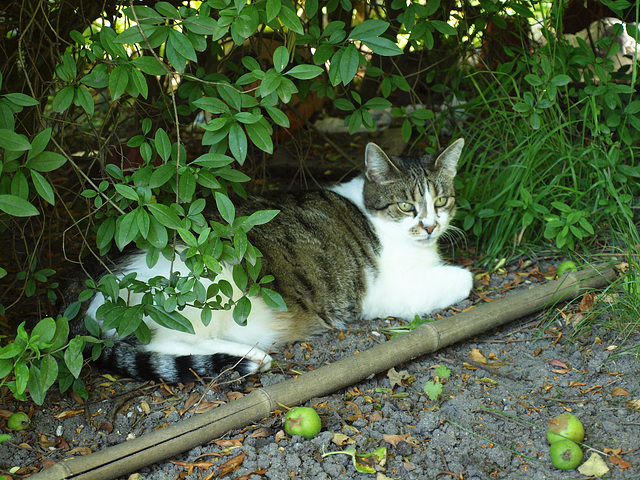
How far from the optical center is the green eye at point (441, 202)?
3.53 metres

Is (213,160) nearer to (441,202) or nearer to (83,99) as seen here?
(83,99)

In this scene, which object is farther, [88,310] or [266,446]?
[88,310]

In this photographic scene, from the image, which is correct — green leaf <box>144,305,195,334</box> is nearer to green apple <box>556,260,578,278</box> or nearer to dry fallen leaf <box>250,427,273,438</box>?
dry fallen leaf <box>250,427,273,438</box>

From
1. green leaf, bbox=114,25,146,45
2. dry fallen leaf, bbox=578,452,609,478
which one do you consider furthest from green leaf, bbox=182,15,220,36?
dry fallen leaf, bbox=578,452,609,478

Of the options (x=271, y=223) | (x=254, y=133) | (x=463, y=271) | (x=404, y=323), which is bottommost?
(x=404, y=323)

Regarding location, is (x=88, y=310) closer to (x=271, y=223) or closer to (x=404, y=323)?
(x=271, y=223)

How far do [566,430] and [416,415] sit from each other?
1.92ft

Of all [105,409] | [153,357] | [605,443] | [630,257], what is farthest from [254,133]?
[630,257]

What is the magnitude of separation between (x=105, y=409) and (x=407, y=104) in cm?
413

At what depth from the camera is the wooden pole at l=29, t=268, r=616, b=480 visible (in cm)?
204

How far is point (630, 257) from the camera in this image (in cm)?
301

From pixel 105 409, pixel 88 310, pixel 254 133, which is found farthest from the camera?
pixel 88 310

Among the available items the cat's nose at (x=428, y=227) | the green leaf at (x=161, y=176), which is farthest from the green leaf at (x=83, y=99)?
the cat's nose at (x=428, y=227)

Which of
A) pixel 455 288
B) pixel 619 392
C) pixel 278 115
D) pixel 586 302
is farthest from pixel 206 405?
pixel 586 302
